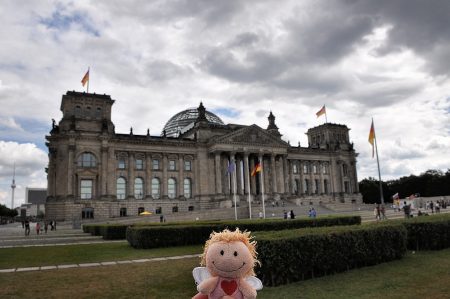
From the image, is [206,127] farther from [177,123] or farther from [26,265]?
[26,265]

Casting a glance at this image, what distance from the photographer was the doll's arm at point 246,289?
634 centimetres

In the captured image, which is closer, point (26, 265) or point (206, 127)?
point (26, 265)

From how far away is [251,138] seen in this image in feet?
279

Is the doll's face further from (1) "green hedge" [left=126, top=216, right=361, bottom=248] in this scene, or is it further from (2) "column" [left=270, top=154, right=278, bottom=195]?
(2) "column" [left=270, top=154, right=278, bottom=195]

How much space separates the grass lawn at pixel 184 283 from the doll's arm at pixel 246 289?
5727 millimetres

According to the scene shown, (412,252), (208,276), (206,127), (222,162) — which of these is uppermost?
(206,127)

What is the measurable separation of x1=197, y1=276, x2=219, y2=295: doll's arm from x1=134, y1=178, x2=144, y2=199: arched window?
7135cm

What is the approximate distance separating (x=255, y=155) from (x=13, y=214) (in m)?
159

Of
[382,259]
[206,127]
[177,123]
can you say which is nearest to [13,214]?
[177,123]

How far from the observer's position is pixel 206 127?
8394cm

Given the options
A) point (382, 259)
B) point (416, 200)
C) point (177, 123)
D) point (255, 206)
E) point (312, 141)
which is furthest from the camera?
point (312, 141)

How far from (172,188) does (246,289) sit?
7464 centimetres

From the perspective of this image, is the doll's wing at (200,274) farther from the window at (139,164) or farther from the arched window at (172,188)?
the arched window at (172,188)

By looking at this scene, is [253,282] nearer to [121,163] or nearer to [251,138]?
[121,163]
